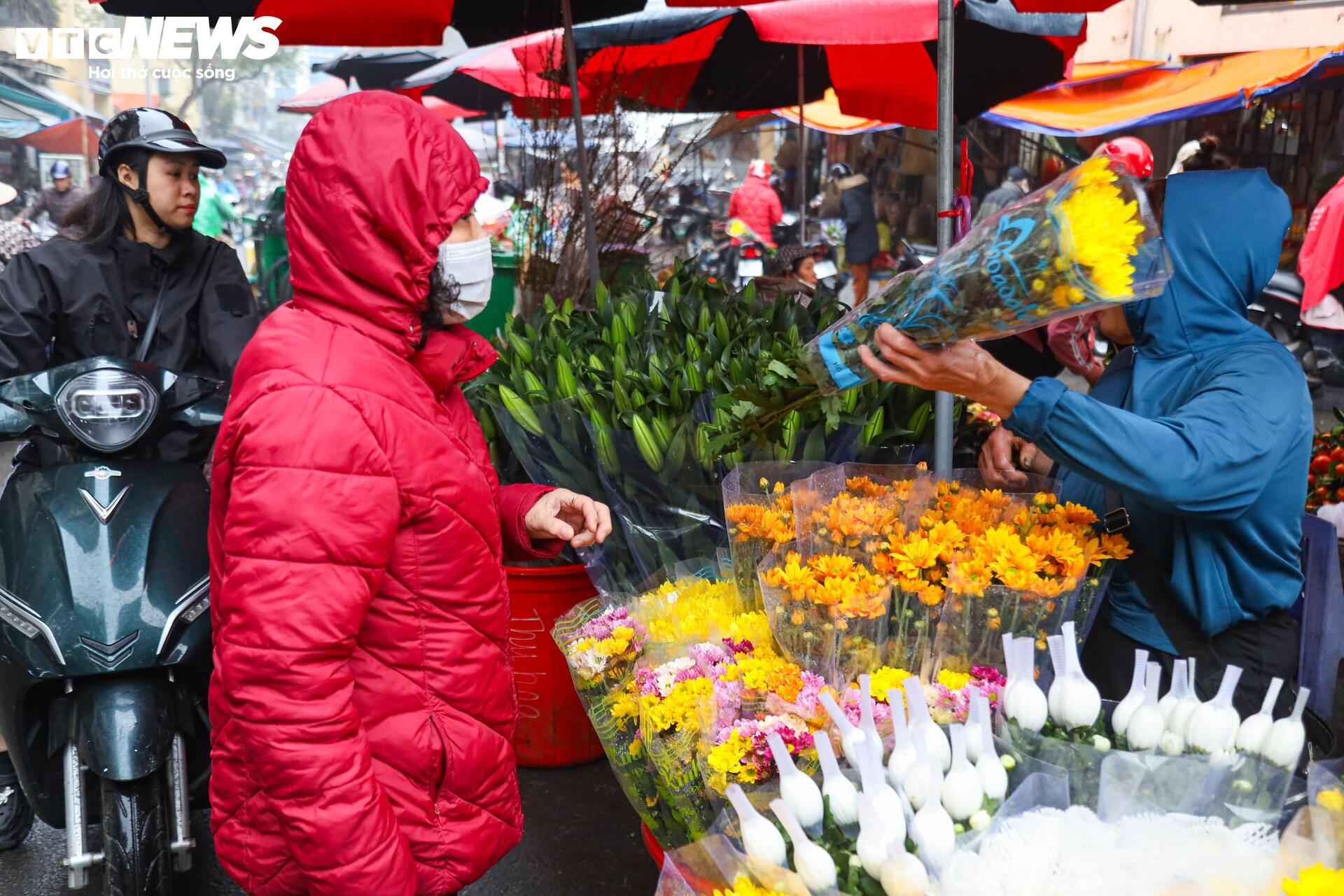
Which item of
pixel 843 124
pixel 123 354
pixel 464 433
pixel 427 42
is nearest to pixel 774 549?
pixel 464 433

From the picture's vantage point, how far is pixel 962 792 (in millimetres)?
1215

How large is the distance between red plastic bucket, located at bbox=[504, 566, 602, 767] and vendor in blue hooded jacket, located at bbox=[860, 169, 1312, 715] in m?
1.62

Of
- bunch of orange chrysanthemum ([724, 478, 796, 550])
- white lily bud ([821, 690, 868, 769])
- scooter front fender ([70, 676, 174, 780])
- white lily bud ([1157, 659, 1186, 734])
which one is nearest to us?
white lily bud ([821, 690, 868, 769])

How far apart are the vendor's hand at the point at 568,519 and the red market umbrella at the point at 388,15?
263 cm

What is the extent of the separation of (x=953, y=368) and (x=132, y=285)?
2.41 metres

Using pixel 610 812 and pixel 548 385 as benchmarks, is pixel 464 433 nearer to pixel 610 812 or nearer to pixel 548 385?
pixel 548 385

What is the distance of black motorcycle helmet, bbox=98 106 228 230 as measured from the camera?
118 inches

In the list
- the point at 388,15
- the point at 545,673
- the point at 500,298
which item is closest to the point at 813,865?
the point at 545,673

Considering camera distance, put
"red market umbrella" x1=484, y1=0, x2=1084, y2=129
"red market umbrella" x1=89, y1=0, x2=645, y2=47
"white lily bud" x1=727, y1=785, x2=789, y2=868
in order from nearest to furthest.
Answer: "white lily bud" x1=727, y1=785, x2=789, y2=868 < "red market umbrella" x1=89, y1=0, x2=645, y2=47 < "red market umbrella" x1=484, y1=0, x2=1084, y2=129

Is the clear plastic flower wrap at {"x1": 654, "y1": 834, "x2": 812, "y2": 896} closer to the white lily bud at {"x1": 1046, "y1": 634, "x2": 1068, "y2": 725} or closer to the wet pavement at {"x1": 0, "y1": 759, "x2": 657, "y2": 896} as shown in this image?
the white lily bud at {"x1": 1046, "y1": 634, "x2": 1068, "y2": 725}

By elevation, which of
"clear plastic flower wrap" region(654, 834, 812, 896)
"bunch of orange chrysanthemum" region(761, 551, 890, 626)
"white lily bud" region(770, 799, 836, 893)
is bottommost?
"clear plastic flower wrap" region(654, 834, 812, 896)

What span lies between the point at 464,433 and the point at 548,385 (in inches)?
54.6

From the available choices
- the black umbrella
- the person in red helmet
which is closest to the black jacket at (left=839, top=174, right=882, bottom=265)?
the black umbrella

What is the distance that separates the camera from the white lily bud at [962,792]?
1216 millimetres
